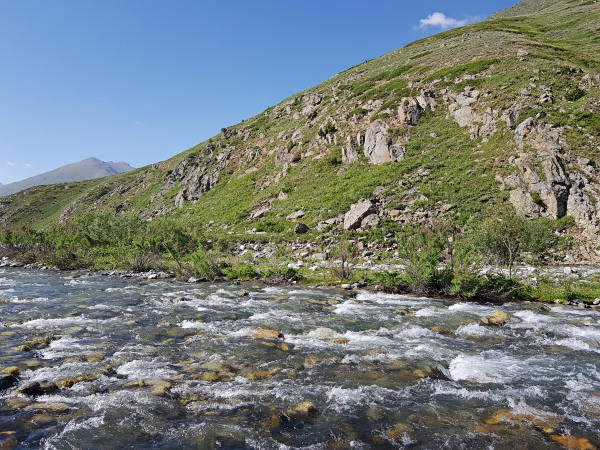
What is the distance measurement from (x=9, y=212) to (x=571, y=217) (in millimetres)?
127667

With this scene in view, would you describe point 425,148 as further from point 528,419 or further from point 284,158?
point 528,419

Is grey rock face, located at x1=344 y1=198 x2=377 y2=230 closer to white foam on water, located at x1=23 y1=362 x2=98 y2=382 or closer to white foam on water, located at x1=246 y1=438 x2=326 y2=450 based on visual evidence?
white foam on water, located at x1=23 y1=362 x2=98 y2=382

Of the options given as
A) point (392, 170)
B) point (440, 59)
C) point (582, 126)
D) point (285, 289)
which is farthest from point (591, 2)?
point (285, 289)

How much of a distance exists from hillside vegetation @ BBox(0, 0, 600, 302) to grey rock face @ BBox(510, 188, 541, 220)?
85mm

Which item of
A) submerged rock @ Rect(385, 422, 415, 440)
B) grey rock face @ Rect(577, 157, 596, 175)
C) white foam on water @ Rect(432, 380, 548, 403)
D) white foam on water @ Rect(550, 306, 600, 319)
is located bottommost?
white foam on water @ Rect(550, 306, 600, 319)

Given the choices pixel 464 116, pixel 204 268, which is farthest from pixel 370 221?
pixel 464 116

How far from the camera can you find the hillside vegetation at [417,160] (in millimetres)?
27356

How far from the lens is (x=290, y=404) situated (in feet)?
22.9

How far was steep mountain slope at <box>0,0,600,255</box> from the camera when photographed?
2908 cm

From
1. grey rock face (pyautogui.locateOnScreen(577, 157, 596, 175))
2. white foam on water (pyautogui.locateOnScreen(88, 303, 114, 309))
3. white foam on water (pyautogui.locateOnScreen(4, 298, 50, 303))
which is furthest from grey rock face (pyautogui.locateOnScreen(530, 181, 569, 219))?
white foam on water (pyautogui.locateOnScreen(4, 298, 50, 303))

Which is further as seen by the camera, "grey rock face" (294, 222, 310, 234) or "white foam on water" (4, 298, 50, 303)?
"grey rock face" (294, 222, 310, 234)

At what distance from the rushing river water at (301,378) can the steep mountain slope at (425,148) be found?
58.6 feet

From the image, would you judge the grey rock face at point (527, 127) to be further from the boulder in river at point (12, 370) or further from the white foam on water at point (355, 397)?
the boulder in river at point (12, 370)

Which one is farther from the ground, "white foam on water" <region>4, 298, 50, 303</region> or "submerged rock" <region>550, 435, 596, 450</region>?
"white foam on water" <region>4, 298, 50, 303</region>
